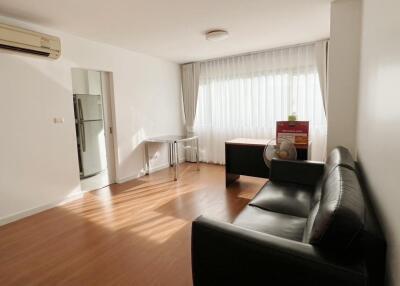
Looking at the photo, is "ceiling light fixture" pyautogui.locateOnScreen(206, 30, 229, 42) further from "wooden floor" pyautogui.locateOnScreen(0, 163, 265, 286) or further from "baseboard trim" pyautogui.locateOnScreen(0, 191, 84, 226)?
"baseboard trim" pyautogui.locateOnScreen(0, 191, 84, 226)

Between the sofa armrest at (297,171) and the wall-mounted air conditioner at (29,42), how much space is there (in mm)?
3188

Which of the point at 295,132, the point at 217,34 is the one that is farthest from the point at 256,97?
the point at 295,132

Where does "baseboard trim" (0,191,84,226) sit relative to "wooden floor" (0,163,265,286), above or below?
Answer: above

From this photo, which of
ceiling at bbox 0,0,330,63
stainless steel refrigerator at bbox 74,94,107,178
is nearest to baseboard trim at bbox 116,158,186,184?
stainless steel refrigerator at bbox 74,94,107,178

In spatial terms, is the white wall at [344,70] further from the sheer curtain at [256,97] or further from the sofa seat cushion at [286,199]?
the sheer curtain at [256,97]

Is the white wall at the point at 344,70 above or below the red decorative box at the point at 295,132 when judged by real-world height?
above

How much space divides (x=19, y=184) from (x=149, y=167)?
2.41 m

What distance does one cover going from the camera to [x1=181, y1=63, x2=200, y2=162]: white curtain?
5621 millimetres

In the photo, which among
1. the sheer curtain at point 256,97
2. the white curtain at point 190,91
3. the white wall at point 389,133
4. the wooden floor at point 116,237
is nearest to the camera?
the white wall at point 389,133

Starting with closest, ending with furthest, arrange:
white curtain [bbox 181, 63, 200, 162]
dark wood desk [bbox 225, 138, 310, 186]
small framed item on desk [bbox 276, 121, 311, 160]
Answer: small framed item on desk [bbox 276, 121, 311, 160]
dark wood desk [bbox 225, 138, 310, 186]
white curtain [bbox 181, 63, 200, 162]

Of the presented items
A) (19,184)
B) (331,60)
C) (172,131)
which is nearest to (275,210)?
(331,60)

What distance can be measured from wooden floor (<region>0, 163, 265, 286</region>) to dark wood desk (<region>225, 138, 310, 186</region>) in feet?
0.88

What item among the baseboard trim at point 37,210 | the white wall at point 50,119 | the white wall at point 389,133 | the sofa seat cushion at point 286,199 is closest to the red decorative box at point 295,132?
the sofa seat cushion at point 286,199

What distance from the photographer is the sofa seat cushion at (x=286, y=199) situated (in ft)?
6.68
